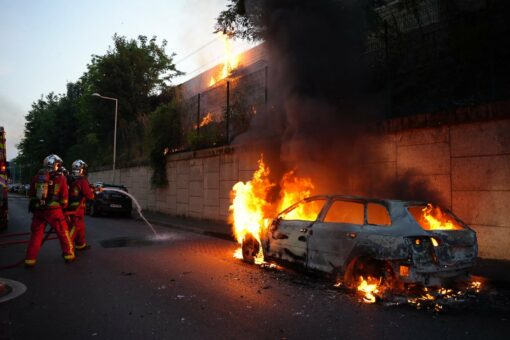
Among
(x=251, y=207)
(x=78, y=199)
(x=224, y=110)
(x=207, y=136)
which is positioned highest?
(x=224, y=110)

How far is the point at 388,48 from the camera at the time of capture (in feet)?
33.9

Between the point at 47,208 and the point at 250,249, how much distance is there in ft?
12.0

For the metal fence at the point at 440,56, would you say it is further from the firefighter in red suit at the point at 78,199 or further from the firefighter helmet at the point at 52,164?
the firefighter helmet at the point at 52,164

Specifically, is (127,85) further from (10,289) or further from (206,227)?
(10,289)

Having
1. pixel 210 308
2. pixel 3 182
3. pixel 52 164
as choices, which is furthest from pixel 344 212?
pixel 3 182

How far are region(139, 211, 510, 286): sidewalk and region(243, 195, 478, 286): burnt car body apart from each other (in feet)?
3.75

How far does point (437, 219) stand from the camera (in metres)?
5.43

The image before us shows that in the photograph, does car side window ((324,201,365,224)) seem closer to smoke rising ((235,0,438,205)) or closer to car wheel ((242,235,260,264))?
car wheel ((242,235,260,264))

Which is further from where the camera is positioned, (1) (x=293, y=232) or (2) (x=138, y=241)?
(2) (x=138, y=241)

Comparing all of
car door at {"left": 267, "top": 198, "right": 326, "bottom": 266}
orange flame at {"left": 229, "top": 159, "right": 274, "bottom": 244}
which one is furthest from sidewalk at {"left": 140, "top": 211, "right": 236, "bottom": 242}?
car door at {"left": 267, "top": 198, "right": 326, "bottom": 266}

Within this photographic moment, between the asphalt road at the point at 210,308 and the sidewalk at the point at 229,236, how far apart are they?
419mm

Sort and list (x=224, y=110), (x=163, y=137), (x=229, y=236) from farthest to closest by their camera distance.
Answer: (x=163, y=137) < (x=224, y=110) < (x=229, y=236)

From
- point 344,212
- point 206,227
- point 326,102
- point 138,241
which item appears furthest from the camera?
point 206,227

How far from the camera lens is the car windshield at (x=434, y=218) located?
5246 millimetres
